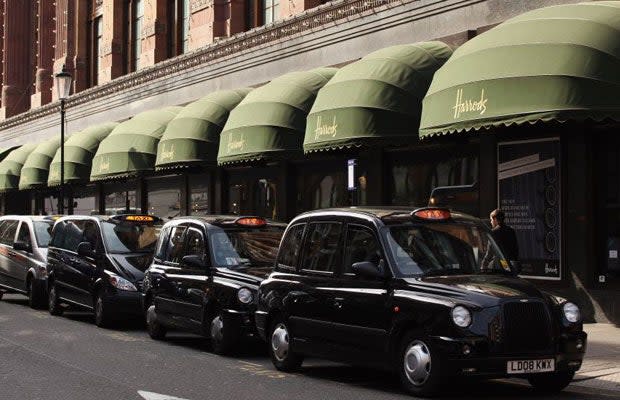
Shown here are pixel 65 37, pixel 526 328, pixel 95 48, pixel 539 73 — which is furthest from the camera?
pixel 65 37

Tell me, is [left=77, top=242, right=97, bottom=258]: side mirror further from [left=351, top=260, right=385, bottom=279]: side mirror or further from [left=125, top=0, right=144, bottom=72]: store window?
[left=125, top=0, right=144, bottom=72]: store window

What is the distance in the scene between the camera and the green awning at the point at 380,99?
18.7 metres

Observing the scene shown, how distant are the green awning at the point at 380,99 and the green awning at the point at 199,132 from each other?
6144mm

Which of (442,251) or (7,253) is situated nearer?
(442,251)

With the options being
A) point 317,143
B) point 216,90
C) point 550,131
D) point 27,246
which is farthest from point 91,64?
point 550,131

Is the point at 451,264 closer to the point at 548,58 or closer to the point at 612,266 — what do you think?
the point at 548,58

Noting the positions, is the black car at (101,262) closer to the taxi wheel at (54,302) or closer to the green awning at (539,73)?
the taxi wheel at (54,302)

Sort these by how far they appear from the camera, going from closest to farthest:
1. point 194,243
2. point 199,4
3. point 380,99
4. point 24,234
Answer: point 194,243 → point 380,99 → point 24,234 → point 199,4

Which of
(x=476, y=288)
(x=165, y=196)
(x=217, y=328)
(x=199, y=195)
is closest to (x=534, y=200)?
(x=217, y=328)

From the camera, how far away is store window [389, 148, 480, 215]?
19297 millimetres

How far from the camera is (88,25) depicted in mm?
40969

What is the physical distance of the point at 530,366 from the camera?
952cm

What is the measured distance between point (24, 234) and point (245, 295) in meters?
10.7

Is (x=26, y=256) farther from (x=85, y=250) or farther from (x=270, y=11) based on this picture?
(x=270, y=11)
